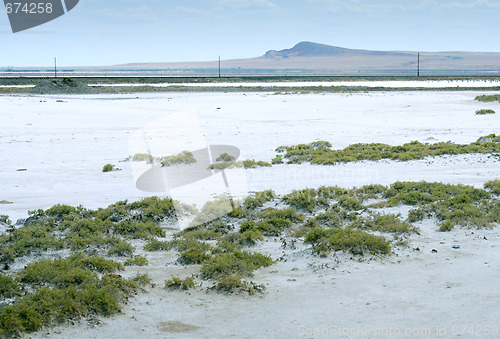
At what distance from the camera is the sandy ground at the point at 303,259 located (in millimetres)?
7168

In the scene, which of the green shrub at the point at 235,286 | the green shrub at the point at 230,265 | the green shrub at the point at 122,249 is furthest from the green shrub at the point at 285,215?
the green shrub at the point at 235,286

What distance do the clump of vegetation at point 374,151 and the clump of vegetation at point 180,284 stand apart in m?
11.5

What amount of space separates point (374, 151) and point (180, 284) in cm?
1398

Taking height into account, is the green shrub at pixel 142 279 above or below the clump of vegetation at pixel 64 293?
below

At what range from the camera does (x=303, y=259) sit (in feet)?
32.4

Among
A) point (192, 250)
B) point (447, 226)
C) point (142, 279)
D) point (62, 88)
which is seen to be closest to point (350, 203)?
point (447, 226)

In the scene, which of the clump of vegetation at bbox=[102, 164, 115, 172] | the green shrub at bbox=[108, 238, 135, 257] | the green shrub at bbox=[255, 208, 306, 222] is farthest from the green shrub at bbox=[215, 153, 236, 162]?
the green shrub at bbox=[108, 238, 135, 257]

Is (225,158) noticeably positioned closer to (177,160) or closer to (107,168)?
→ (177,160)

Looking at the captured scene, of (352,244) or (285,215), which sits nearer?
(352,244)

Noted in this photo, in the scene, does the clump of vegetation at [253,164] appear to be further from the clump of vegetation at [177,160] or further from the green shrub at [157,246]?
the green shrub at [157,246]

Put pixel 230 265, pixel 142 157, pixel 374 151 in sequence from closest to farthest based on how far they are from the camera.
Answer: pixel 230 265 < pixel 142 157 < pixel 374 151

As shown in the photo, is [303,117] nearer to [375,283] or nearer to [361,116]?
[361,116]

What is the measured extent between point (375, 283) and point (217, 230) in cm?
394

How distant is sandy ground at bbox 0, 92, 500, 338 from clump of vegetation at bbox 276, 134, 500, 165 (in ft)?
2.66
